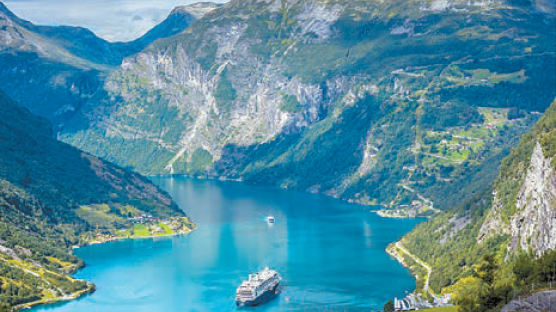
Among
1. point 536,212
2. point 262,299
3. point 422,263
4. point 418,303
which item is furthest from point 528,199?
point 262,299

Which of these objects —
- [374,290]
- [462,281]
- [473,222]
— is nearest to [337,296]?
[374,290]

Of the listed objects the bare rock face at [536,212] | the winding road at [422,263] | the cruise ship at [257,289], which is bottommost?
the winding road at [422,263]

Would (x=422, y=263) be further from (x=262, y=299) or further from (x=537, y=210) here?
(x=537, y=210)

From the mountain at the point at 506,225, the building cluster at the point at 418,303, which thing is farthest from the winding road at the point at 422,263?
the building cluster at the point at 418,303

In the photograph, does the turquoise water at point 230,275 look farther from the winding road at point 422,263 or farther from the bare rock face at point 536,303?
the bare rock face at point 536,303

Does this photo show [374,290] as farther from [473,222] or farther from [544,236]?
[544,236]

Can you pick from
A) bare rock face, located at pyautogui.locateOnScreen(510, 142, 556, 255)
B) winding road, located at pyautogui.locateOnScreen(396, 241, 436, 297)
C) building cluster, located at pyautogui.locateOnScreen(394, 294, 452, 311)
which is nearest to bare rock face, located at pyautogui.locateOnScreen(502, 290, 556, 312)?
bare rock face, located at pyautogui.locateOnScreen(510, 142, 556, 255)
